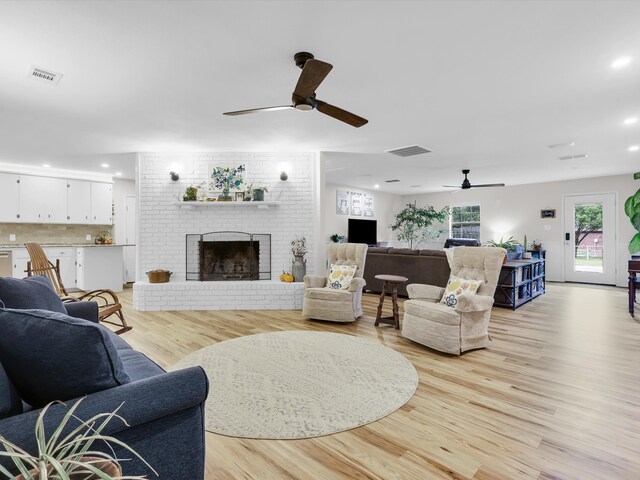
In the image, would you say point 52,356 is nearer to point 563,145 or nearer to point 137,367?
point 137,367

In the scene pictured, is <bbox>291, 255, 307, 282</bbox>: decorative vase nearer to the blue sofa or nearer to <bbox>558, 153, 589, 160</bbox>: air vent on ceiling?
the blue sofa

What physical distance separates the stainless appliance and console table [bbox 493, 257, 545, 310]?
27.9ft

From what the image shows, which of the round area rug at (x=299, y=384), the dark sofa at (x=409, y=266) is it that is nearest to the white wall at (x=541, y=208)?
the dark sofa at (x=409, y=266)

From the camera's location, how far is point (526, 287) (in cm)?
609

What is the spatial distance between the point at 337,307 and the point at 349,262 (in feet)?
2.48

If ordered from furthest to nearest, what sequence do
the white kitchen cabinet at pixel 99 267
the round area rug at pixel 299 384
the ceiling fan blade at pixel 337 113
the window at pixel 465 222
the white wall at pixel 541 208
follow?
the window at pixel 465 222 < the white wall at pixel 541 208 < the white kitchen cabinet at pixel 99 267 < the ceiling fan blade at pixel 337 113 < the round area rug at pixel 299 384

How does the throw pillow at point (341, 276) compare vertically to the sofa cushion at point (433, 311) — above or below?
above

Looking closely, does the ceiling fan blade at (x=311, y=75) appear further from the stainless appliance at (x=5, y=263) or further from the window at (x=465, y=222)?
the window at (x=465, y=222)

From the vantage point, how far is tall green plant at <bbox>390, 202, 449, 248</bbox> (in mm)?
10000

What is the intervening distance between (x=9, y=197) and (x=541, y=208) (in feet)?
38.3

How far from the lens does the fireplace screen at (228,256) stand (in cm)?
554

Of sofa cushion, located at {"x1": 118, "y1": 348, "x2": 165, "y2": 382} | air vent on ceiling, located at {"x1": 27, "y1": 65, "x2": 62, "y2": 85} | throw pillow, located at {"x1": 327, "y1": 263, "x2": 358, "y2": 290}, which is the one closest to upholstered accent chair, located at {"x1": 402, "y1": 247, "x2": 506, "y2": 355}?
throw pillow, located at {"x1": 327, "y1": 263, "x2": 358, "y2": 290}

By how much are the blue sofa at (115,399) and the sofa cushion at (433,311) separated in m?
2.60

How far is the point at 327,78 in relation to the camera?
3.02 metres
